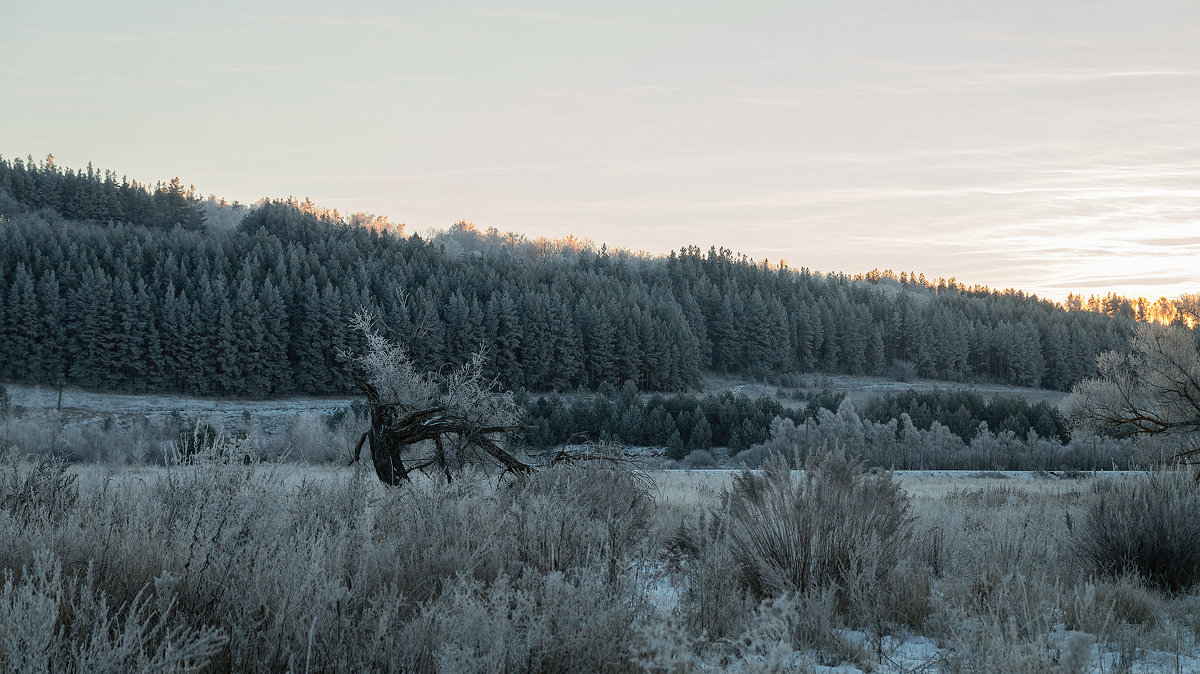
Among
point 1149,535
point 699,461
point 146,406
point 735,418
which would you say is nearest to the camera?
point 1149,535

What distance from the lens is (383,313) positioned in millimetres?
71250

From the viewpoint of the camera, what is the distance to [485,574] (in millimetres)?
5367

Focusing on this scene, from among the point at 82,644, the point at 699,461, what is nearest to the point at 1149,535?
the point at 82,644

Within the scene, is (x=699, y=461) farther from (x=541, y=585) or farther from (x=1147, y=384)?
(x=541, y=585)

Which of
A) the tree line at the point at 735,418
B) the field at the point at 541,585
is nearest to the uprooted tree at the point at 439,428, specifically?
the field at the point at 541,585

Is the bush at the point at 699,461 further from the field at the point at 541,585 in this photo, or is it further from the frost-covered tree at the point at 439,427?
the field at the point at 541,585

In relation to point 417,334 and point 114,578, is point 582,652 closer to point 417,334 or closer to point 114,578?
point 114,578

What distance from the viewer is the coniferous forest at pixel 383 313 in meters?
61.6

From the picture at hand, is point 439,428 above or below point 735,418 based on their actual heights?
above

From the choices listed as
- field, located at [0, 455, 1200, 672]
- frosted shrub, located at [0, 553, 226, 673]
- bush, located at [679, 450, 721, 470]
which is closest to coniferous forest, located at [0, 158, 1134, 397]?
bush, located at [679, 450, 721, 470]

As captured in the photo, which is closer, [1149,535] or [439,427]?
[1149,535]

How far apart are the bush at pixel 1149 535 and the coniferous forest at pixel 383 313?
114 ft

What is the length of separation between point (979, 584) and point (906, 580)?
1.99 feet

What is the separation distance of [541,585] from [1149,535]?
6.15 m
